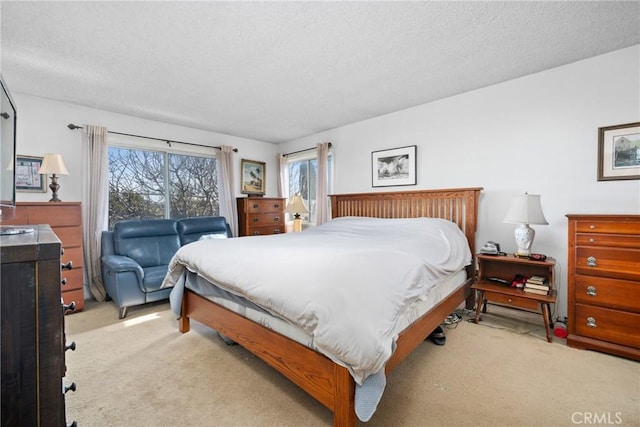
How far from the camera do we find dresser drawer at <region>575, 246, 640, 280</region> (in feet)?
6.30

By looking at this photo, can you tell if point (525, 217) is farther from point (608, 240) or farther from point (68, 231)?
point (68, 231)

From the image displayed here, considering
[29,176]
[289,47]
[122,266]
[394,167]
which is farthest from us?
[394,167]

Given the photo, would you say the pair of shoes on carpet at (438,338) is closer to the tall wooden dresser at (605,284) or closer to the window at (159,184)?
the tall wooden dresser at (605,284)

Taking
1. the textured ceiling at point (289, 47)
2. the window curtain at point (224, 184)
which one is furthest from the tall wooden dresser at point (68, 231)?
the window curtain at point (224, 184)

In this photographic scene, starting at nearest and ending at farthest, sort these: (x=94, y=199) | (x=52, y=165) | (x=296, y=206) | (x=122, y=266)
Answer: (x=122, y=266)
(x=52, y=165)
(x=94, y=199)
(x=296, y=206)

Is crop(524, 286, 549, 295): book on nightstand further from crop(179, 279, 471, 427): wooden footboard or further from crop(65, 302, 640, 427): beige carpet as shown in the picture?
crop(179, 279, 471, 427): wooden footboard

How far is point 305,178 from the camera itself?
5.08m

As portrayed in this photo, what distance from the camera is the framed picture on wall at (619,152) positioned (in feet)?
7.14

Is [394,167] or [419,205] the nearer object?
A: [419,205]

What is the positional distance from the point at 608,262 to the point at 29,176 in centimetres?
556

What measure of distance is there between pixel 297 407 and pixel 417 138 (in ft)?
10.2

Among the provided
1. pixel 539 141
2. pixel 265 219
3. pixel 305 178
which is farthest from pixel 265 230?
pixel 539 141

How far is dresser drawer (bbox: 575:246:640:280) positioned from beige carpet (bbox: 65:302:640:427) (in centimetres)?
60

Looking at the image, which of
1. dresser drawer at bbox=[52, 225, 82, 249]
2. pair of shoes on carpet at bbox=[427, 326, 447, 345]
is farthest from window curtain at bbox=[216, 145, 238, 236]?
pair of shoes on carpet at bbox=[427, 326, 447, 345]
